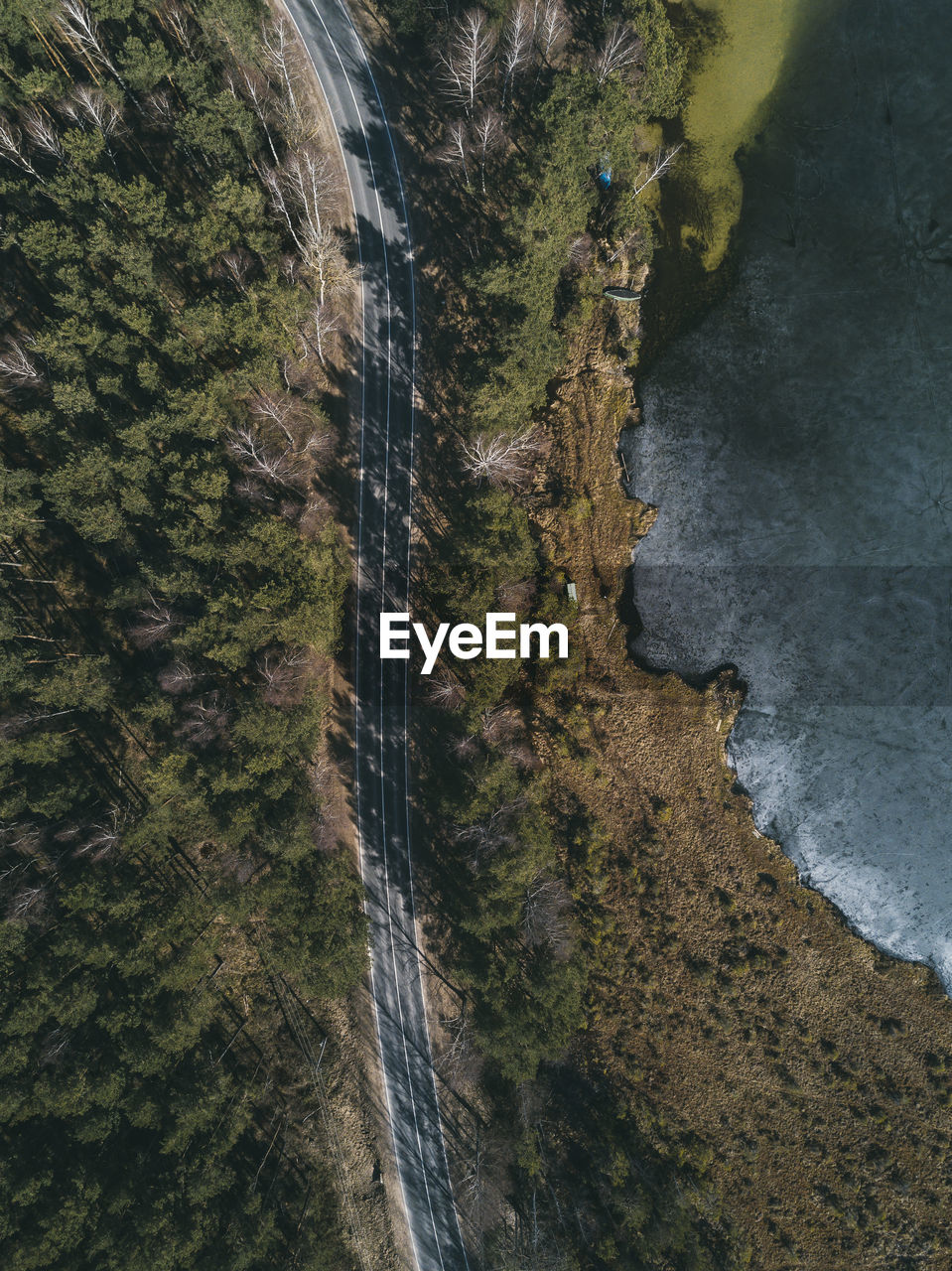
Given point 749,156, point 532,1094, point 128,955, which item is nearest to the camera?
point 128,955

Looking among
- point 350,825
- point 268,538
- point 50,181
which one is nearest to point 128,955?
point 350,825

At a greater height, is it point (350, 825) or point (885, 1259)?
point (350, 825)

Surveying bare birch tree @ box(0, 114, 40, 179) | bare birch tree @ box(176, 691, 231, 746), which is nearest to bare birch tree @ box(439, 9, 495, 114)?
bare birch tree @ box(0, 114, 40, 179)

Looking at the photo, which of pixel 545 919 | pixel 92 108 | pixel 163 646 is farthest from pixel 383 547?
pixel 92 108

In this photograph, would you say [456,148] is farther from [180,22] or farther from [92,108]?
[92,108]

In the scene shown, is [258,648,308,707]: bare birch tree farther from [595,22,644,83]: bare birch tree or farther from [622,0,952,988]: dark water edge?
[595,22,644,83]: bare birch tree

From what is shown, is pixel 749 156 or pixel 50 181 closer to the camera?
pixel 50 181

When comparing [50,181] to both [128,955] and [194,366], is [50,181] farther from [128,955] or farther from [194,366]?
[128,955]
